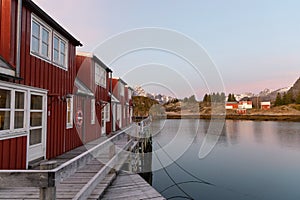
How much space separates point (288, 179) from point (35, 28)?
1532cm

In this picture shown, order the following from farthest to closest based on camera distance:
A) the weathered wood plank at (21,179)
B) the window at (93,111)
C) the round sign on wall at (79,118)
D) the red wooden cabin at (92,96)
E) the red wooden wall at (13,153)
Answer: the window at (93,111) < the red wooden cabin at (92,96) < the round sign on wall at (79,118) < the red wooden wall at (13,153) < the weathered wood plank at (21,179)

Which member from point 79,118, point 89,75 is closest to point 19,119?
point 79,118

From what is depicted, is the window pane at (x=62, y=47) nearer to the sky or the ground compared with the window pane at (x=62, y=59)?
nearer to the sky

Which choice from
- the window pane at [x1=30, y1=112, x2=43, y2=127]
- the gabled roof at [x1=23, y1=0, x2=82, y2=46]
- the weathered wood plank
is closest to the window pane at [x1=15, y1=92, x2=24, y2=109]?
the window pane at [x1=30, y1=112, x2=43, y2=127]

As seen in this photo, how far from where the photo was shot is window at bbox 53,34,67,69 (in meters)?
7.86

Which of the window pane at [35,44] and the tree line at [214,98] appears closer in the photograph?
the window pane at [35,44]

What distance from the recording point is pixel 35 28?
661cm

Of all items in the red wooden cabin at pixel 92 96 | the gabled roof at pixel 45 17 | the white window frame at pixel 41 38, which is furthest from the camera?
the red wooden cabin at pixel 92 96

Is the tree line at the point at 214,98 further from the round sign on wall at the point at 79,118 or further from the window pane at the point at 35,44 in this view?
the window pane at the point at 35,44

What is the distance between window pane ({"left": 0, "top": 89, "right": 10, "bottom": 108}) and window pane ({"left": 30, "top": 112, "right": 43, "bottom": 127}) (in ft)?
3.77

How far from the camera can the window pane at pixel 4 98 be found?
5098 mm

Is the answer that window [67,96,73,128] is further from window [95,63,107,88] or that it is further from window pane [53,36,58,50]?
window [95,63,107,88]

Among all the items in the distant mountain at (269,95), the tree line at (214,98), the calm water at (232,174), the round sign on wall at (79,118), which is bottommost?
the calm water at (232,174)

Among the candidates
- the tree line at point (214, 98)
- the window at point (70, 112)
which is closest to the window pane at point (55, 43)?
the window at point (70, 112)
